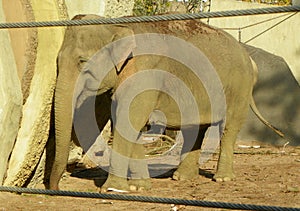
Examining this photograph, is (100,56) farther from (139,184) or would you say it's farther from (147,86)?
(139,184)

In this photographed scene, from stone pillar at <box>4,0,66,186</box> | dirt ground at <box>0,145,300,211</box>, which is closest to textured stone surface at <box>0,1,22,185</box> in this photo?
stone pillar at <box>4,0,66,186</box>

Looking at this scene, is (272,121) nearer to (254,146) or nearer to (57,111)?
(254,146)

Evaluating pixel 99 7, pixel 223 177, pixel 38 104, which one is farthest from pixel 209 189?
pixel 99 7

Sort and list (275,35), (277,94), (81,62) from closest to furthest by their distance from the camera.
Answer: (81,62)
(277,94)
(275,35)

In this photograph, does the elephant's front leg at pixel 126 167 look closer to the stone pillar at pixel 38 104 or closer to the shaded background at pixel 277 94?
the stone pillar at pixel 38 104

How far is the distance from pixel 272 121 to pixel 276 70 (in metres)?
0.85

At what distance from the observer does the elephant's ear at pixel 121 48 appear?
6.29 meters

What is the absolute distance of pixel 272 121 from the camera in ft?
39.1

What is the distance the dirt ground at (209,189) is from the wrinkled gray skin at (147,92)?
262 mm

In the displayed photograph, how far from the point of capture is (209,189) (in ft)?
21.8

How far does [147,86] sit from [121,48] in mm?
470

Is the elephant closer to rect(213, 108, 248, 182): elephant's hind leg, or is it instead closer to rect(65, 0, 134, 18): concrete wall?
rect(213, 108, 248, 182): elephant's hind leg

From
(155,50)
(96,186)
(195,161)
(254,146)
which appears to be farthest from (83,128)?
(254,146)

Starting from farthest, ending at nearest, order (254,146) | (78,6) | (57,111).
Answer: (254,146) → (78,6) → (57,111)
